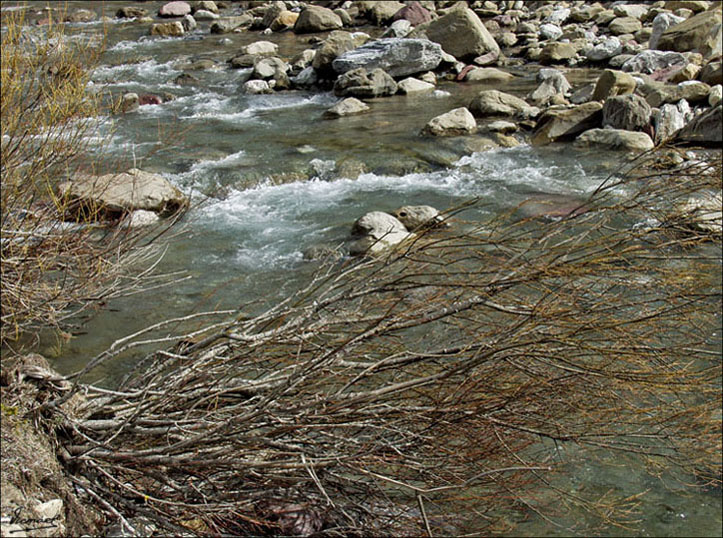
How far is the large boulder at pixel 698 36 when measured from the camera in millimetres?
15914

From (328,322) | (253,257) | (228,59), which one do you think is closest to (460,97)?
(228,59)

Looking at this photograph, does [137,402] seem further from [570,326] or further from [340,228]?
[340,228]

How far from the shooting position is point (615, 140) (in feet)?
36.8

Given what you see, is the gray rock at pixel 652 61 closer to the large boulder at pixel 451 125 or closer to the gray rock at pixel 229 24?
the large boulder at pixel 451 125

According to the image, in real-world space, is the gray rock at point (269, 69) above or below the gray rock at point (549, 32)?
above

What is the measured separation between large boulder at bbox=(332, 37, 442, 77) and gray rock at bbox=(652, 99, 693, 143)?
578 centimetres

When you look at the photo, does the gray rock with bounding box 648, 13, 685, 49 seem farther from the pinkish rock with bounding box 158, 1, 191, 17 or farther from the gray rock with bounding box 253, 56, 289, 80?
the pinkish rock with bounding box 158, 1, 191, 17

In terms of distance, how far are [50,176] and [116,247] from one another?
0.60 meters

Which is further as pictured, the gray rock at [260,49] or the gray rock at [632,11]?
the gray rock at [632,11]

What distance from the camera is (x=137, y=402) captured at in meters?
3.39

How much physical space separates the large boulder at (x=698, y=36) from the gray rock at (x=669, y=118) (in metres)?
4.76

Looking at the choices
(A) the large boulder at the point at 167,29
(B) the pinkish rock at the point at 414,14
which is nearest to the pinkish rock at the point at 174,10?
(A) the large boulder at the point at 167,29

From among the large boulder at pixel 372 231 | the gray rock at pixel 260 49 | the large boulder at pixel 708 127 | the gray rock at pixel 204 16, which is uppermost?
the large boulder at pixel 372 231

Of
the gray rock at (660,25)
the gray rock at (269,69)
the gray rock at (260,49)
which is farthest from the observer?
the gray rock at (260,49)
